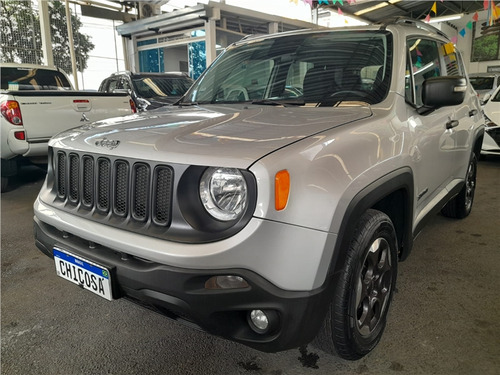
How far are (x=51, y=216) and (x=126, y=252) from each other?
0.66 m

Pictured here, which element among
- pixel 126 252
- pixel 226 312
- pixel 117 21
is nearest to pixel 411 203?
pixel 226 312

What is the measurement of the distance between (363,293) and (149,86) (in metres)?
8.09

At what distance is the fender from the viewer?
1594 mm

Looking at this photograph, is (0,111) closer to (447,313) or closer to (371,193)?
(371,193)

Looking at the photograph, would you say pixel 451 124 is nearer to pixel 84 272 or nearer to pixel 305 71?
pixel 305 71

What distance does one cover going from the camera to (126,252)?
1646 mm

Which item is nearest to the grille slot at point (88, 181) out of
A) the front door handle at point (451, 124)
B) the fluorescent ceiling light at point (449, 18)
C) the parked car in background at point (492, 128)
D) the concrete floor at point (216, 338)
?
the concrete floor at point (216, 338)

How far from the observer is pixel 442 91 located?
2217mm

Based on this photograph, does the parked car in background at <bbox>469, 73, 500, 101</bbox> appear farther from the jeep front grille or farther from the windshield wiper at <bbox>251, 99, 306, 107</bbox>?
the jeep front grille

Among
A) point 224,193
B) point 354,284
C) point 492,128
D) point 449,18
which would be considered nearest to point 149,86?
point 492,128

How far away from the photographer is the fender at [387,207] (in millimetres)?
1594

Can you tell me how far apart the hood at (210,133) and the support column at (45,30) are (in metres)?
10.7

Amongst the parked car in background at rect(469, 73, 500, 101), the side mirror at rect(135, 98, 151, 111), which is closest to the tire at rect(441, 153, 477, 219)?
the side mirror at rect(135, 98, 151, 111)

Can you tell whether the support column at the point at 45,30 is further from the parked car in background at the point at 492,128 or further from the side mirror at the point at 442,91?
the side mirror at the point at 442,91
